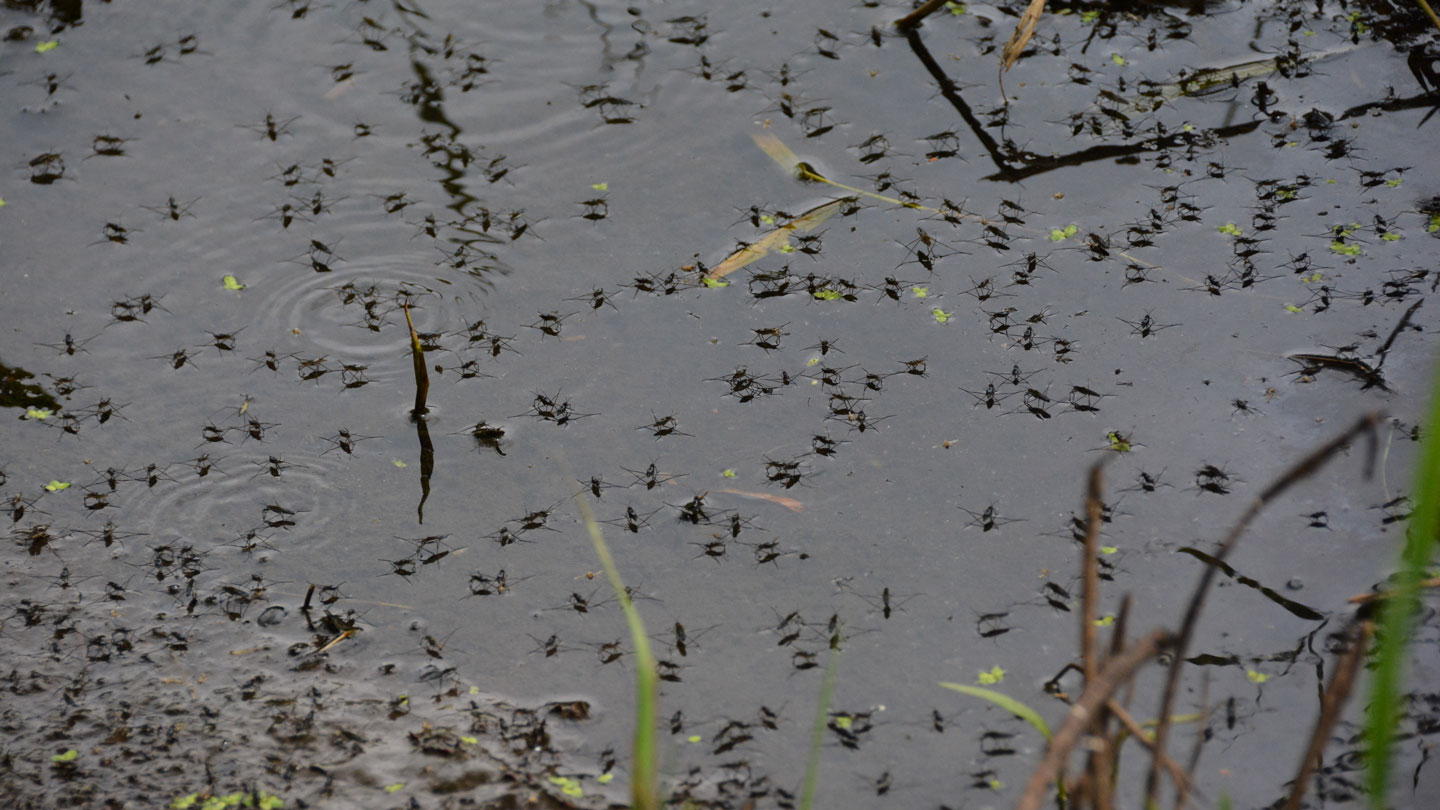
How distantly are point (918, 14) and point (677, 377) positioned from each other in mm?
3483

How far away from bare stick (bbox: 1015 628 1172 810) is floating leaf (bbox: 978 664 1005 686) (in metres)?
1.83

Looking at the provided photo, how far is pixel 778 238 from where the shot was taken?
5930 mm

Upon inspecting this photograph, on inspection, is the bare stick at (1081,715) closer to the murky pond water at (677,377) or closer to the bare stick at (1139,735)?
the bare stick at (1139,735)

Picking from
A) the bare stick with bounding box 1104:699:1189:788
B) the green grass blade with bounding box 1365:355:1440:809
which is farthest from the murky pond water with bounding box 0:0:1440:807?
the green grass blade with bounding box 1365:355:1440:809

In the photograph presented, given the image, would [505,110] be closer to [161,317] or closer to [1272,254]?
[161,317]

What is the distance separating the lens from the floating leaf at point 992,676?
3.95 metres

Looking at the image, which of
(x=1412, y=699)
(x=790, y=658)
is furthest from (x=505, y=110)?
(x=1412, y=699)

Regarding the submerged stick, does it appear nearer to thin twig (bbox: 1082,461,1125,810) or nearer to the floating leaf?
the floating leaf

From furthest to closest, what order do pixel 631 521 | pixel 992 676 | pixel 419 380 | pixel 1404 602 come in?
pixel 419 380 → pixel 631 521 → pixel 992 676 → pixel 1404 602

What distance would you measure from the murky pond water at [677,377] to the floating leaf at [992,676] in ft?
0.18

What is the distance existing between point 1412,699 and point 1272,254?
2.60 metres

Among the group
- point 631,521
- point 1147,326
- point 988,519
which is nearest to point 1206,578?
point 988,519

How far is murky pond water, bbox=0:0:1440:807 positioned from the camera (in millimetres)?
3980

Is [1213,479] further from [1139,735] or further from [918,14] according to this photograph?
[918,14]
